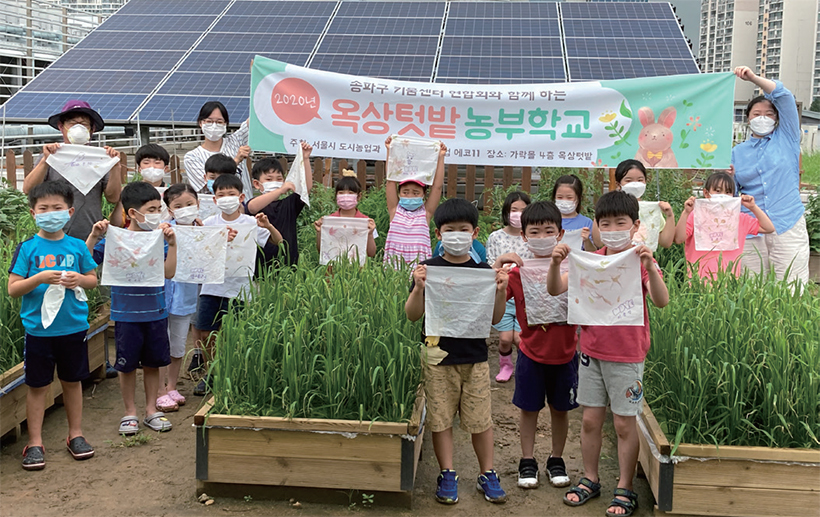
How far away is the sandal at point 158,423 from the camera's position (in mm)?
4453

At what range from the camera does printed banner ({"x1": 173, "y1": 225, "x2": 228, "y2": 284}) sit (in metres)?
4.62

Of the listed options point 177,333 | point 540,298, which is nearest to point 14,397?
point 177,333

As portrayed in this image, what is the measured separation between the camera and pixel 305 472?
11.7 ft

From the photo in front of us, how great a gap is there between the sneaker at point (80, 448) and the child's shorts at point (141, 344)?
0.46 meters

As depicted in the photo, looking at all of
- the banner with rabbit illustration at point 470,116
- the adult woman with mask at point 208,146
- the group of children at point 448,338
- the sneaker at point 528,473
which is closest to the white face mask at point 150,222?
the group of children at point 448,338

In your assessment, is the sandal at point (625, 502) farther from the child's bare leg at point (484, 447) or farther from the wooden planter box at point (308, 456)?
the wooden planter box at point (308, 456)

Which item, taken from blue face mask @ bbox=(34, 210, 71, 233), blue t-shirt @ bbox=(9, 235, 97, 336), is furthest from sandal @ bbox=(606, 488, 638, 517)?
blue face mask @ bbox=(34, 210, 71, 233)

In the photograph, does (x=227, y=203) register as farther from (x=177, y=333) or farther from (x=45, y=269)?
(x=45, y=269)

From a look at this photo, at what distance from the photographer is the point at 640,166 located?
502 centimetres

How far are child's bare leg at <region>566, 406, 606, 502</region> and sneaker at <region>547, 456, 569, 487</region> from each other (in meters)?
0.16

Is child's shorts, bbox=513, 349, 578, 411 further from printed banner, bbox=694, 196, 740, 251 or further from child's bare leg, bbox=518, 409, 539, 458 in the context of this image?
printed banner, bbox=694, 196, 740, 251

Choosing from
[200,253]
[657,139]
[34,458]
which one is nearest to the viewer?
[34,458]

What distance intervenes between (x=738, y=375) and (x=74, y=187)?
4.39 m

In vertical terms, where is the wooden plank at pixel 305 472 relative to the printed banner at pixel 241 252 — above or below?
below
